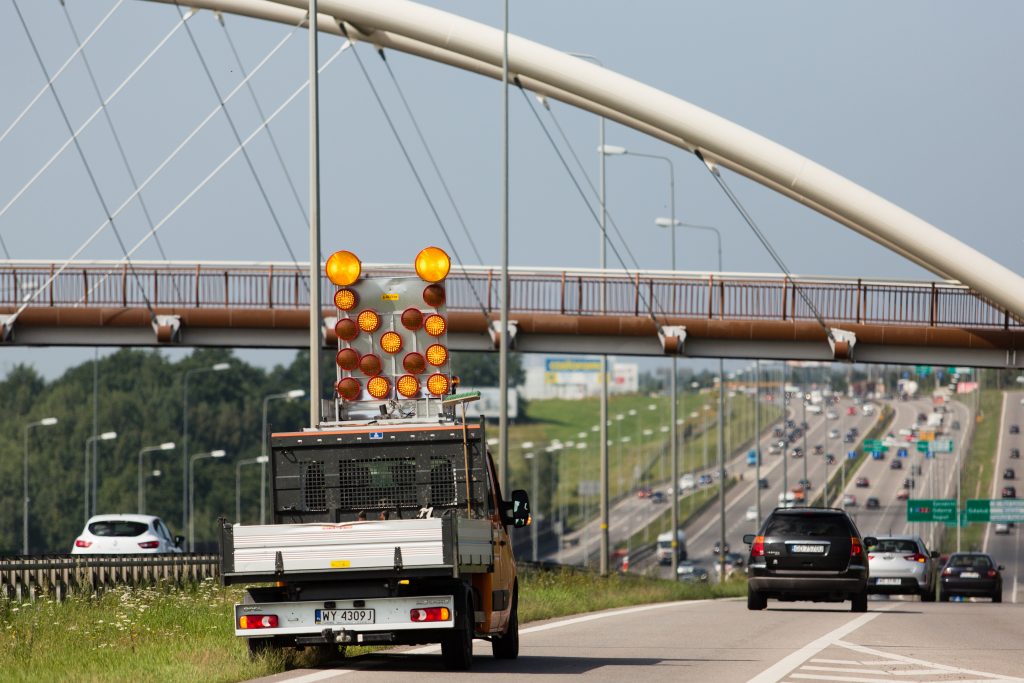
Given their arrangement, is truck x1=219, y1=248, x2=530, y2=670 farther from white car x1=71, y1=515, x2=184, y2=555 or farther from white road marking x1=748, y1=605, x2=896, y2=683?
white car x1=71, y1=515, x2=184, y2=555

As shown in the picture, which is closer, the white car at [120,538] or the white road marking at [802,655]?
the white road marking at [802,655]

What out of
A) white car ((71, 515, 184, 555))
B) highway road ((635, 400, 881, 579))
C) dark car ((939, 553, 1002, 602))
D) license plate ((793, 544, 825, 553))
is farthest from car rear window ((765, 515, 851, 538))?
highway road ((635, 400, 881, 579))

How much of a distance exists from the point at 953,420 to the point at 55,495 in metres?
78.7

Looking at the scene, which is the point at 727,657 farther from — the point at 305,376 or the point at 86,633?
the point at 305,376

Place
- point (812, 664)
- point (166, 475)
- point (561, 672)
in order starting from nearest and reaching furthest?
point (561, 672), point (812, 664), point (166, 475)

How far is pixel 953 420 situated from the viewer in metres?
160

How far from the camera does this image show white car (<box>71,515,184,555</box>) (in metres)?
37.8

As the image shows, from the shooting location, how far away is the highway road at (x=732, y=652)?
13.7 m

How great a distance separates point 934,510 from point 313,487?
74684 mm

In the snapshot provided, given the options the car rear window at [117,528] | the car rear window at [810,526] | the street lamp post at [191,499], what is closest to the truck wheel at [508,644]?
the car rear window at [810,526]

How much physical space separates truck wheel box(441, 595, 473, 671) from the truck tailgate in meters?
0.50

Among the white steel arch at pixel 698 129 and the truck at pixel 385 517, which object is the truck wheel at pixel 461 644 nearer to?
the truck at pixel 385 517

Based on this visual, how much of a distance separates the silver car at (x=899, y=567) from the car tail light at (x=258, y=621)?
78.2 feet

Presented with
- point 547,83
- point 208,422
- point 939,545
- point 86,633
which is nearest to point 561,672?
point 86,633
